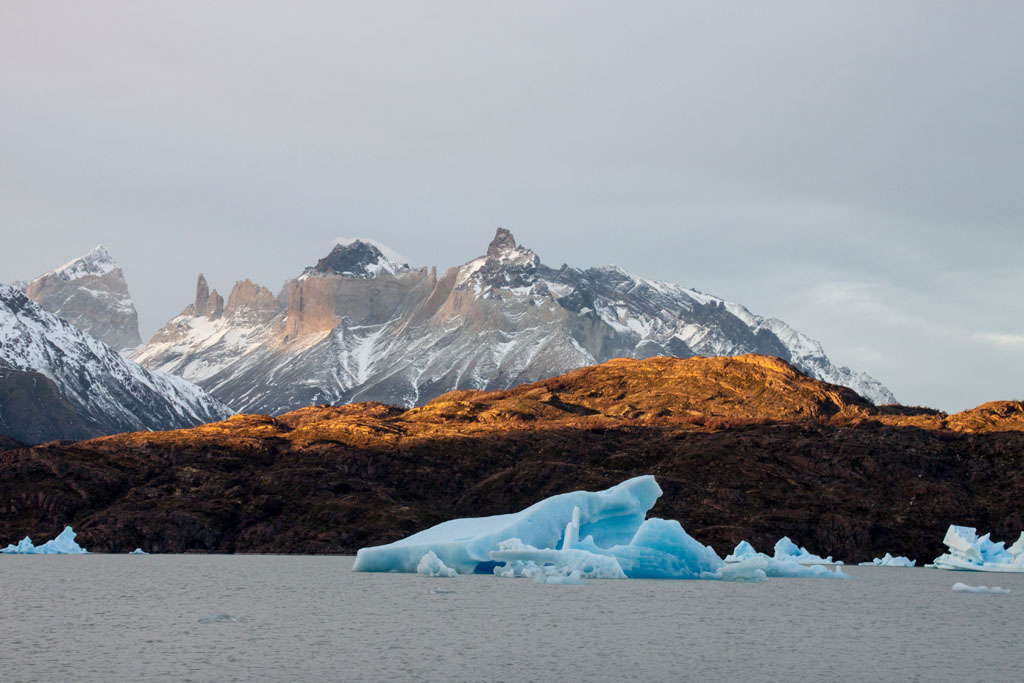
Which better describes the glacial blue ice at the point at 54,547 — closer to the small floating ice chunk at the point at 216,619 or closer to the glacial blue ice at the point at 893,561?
the small floating ice chunk at the point at 216,619

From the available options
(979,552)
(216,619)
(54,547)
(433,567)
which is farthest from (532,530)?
(54,547)

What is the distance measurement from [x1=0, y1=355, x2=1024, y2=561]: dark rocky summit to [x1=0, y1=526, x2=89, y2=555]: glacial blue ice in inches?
320

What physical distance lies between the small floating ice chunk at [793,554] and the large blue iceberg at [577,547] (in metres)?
18.1

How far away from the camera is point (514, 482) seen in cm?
15875

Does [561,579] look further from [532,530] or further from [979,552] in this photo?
[979,552]

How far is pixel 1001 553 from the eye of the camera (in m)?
103

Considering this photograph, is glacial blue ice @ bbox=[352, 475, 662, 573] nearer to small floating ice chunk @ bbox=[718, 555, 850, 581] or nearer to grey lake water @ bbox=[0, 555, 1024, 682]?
grey lake water @ bbox=[0, 555, 1024, 682]

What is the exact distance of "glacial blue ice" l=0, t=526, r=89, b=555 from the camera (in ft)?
412

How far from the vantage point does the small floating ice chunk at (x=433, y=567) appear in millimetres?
80125

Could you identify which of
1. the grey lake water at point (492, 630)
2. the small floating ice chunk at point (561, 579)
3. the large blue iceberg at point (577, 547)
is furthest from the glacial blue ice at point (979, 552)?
the small floating ice chunk at point (561, 579)

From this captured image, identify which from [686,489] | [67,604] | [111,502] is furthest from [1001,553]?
[111,502]

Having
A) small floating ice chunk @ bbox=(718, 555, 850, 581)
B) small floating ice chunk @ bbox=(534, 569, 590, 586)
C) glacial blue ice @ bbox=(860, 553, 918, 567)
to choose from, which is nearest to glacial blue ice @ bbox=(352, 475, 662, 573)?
small floating ice chunk @ bbox=(534, 569, 590, 586)

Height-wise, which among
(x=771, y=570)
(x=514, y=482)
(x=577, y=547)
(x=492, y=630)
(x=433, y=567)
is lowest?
(x=771, y=570)

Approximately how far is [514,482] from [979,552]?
240 feet
